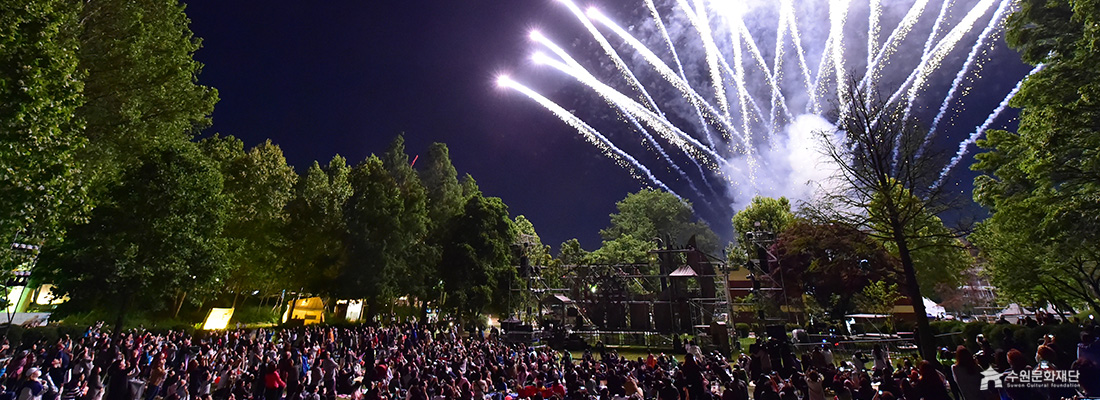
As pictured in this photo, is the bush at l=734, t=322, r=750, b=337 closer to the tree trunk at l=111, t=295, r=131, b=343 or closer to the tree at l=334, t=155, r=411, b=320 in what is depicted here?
the tree at l=334, t=155, r=411, b=320

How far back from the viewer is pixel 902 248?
526 inches

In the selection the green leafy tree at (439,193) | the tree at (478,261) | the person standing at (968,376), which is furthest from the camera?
the green leafy tree at (439,193)

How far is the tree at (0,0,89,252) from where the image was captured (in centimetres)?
1012

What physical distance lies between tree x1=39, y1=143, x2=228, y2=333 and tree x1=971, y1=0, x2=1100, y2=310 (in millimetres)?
32182

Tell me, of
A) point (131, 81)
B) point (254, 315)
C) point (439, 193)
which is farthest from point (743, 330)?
point (254, 315)

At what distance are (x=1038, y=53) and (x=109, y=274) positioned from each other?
122 ft

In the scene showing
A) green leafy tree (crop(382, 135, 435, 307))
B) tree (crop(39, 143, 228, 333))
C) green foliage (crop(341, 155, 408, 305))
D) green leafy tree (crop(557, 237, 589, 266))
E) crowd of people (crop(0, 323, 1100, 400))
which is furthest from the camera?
green leafy tree (crop(557, 237, 589, 266))

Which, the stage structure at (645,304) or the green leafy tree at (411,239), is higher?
the green leafy tree at (411,239)

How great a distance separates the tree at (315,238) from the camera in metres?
32.8

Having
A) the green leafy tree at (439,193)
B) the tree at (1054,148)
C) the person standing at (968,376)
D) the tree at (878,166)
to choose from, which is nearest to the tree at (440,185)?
the green leafy tree at (439,193)

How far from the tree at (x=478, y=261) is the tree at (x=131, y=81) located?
20.4m

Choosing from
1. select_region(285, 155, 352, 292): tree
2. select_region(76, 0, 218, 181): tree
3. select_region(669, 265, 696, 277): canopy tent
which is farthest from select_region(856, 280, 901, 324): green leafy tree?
select_region(76, 0, 218, 181): tree

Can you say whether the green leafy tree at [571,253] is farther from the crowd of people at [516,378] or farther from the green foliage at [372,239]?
the crowd of people at [516,378]

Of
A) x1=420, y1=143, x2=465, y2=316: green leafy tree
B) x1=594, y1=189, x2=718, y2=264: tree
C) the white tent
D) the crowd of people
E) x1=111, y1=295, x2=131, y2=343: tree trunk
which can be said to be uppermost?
x1=594, y1=189, x2=718, y2=264: tree
